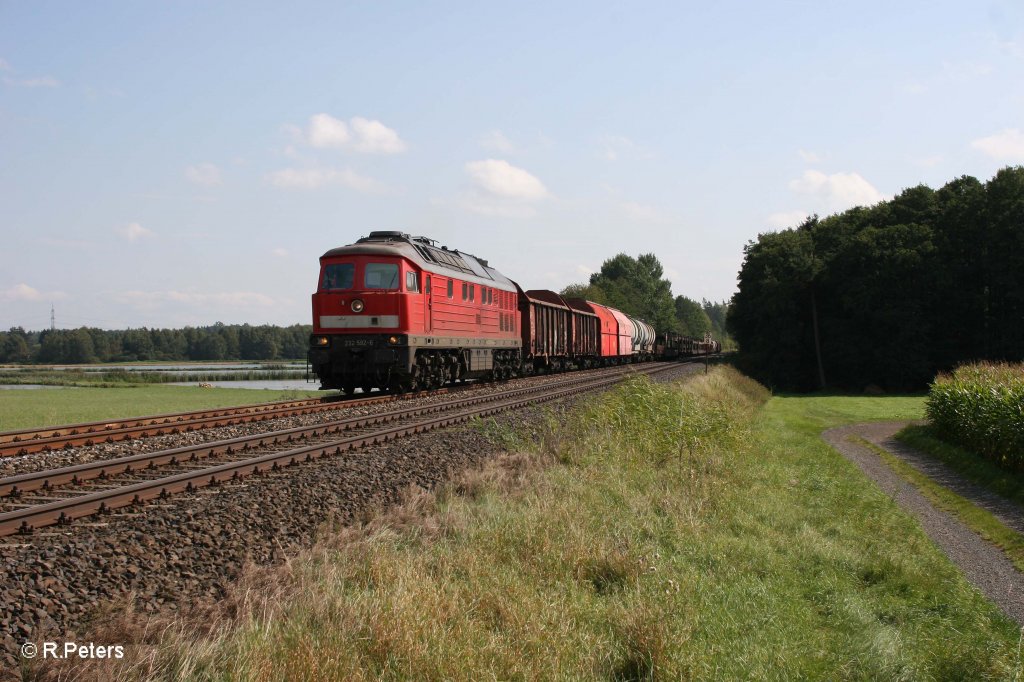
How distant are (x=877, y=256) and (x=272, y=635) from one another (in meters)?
50.1

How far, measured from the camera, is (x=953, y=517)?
12938mm

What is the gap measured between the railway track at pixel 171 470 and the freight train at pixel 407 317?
468 cm

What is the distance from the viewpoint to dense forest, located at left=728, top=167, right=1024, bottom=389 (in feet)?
154

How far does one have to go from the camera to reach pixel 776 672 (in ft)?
18.4

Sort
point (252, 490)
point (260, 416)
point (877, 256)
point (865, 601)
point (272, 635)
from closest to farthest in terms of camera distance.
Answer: point (272, 635), point (865, 601), point (252, 490), point (260, 416), point (877, 256)

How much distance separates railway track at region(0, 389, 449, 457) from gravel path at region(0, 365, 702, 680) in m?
1.25

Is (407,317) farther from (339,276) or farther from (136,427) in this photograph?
(136,427)

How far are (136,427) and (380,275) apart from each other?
8548 mm

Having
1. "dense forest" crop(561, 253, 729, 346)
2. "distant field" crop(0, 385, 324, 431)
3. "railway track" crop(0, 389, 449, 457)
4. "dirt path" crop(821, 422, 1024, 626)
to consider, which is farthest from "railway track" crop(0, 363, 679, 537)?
"dense forest" crop(561, 253, 729, 346)

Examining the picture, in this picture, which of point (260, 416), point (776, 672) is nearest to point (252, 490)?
point (776, 672)

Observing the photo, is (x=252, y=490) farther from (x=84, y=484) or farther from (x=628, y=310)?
(x=628, y=310)

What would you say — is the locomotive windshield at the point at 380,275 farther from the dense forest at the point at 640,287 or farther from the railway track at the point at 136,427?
the dense forest at the point at 640,287

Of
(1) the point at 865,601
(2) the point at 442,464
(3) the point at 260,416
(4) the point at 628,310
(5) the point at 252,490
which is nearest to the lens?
(1) the point at 865,601

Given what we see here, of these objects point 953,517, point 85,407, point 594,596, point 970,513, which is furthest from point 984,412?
point 85,407
